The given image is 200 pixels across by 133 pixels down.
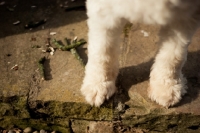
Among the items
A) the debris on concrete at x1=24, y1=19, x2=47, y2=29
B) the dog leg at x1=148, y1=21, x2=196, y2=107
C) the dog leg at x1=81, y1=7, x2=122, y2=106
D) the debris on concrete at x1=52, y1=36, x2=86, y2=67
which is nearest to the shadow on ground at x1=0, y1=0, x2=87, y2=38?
the debris on concrete at x1=24, y1=19, x2=47, y2=29

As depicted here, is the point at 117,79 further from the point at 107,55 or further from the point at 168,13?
the point at 168,13

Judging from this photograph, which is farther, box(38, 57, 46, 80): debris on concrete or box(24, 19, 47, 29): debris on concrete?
box(24, 19, 47, 29): debris on concrete

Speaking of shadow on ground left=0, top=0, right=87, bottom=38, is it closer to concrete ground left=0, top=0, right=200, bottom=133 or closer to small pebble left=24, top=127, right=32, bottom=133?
concrete ground left=0, top=0, right=200, bottom=133

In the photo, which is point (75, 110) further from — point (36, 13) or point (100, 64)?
point (36, 13)

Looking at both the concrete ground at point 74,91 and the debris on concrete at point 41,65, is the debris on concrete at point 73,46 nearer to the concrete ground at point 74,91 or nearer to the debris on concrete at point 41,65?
the concrete ground at point 74,91

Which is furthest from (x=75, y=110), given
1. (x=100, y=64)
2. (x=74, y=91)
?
(x=100, y=64)

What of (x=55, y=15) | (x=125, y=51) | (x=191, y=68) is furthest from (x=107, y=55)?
(x=55, y=15)
